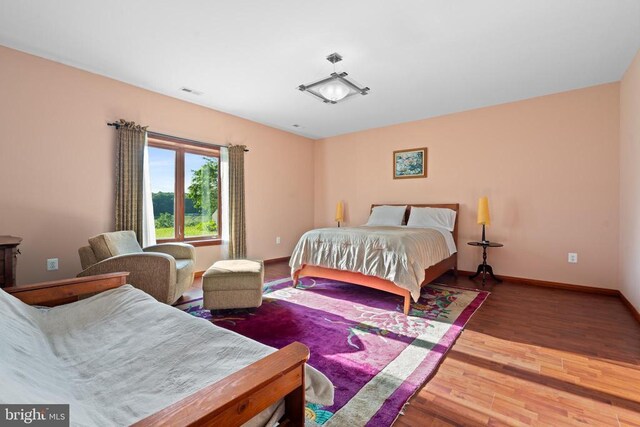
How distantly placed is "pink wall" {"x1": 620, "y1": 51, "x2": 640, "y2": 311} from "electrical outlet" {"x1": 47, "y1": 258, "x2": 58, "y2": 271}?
5.72m

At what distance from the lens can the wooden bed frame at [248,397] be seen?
62 centimetres

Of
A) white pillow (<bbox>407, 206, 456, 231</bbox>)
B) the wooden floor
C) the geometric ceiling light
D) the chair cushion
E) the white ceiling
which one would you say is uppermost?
the white ceiling

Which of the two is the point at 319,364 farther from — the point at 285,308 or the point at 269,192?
the point at 269,192

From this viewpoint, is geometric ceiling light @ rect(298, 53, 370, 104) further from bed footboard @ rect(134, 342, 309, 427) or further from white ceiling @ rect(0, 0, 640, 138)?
bed footboard @ rect(134, 342, 309, 427)

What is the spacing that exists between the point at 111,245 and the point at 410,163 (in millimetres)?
4389

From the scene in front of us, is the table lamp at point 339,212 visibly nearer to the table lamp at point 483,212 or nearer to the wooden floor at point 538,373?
the table lamp at point 483,212

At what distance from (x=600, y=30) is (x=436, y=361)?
10.0 feet

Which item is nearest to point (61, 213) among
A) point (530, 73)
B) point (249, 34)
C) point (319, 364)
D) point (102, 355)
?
point (249, 34)

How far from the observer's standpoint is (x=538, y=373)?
72.1 inches

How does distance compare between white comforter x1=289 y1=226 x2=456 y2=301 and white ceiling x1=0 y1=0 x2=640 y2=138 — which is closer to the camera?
white ceiling x1=0 y1=0 x2=640 y2=138

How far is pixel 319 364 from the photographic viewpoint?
194 centimetres

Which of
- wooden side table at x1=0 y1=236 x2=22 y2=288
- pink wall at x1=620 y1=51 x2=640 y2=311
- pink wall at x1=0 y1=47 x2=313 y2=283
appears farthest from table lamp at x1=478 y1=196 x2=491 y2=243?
wooden side table at x1=0 y1=236 x2=22 y2=288

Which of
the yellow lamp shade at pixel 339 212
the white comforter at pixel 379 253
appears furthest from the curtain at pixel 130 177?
the yellow lamp shade at pixel 339 212

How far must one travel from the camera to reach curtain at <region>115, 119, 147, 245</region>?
3.48 metres
